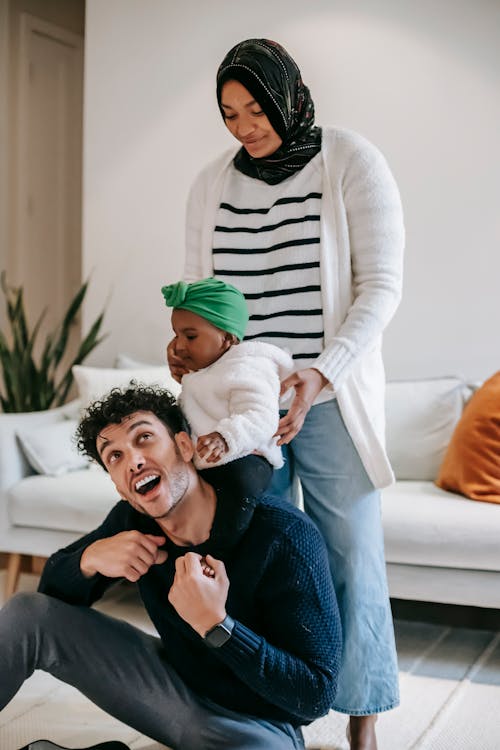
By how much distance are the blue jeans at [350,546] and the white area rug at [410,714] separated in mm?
279

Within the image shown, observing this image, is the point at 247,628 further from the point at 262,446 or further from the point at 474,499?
the point at 474,499

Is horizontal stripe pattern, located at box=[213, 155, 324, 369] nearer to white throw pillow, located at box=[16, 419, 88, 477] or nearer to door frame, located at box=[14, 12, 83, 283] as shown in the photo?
white throw pillow, located at box=[16, 419, 88, 477]

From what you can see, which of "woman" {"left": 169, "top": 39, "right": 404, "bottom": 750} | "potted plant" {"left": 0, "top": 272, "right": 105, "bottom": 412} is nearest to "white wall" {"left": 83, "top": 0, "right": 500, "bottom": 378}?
"potted plant" {"left": 0, "top": 272, "right": 105, "bottom": 412}

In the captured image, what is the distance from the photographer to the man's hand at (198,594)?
1.46 m

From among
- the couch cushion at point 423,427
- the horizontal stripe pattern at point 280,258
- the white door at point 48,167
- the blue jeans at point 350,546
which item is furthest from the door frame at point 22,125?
the blue jeans at point 350,546

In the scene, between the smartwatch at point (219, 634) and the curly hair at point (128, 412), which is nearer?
the smartwatch at point (219, 634)

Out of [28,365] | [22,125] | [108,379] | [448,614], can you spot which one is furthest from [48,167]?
[448,614]

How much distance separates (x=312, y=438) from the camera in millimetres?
1876

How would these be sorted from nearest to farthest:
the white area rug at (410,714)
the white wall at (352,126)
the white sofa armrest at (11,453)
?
the white area rug at (410,714) → the white sofa armrest at (11,453) → the white wall at (352,126)

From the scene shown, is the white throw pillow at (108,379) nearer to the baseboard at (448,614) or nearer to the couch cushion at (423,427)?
the couch cushion at (423,427)

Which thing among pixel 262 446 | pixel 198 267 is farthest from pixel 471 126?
pixel 262 446

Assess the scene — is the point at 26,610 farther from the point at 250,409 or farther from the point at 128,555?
the point at 250,409

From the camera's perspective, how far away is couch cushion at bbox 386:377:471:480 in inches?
128

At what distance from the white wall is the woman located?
1.73 metres
